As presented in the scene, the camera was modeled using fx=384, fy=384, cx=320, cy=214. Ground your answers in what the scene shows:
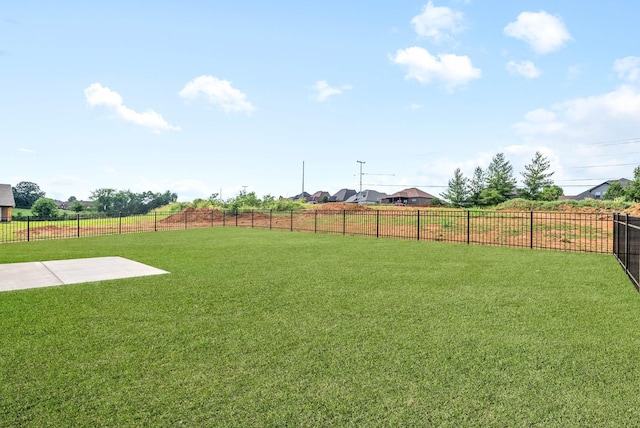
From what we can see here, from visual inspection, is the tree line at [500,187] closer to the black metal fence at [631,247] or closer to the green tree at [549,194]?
the green tree at [549,194]

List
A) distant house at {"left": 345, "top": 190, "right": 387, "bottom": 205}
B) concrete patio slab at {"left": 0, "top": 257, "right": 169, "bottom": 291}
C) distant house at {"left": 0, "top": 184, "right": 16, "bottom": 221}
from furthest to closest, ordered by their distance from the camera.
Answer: distant house at {"left": 345, "top": 190, "right": 387, "bottom": 205} → distant house at {"left": 0, "top": 184, "right": 16, "bottom": 221} → concrete patio slab at {"left": 0, "top": 257, "right": 169, "bottom": 291}

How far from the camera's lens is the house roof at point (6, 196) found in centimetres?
3687

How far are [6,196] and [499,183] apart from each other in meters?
59.1

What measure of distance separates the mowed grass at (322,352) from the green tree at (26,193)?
86839 millimetres

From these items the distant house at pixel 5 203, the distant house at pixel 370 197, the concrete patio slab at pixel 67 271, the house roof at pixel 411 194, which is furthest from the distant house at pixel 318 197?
the concrete patio slab at pixel 67 271

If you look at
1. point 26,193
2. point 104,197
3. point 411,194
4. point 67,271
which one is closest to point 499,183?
point 411,194

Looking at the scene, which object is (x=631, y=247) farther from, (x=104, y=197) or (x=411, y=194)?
(x=104, y=197)

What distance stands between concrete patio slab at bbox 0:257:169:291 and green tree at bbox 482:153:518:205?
52.1 metres

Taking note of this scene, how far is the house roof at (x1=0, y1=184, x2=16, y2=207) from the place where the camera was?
121 ft

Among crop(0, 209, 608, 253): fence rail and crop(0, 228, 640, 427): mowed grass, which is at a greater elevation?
crop(0, 209, 608, 253): fence rail

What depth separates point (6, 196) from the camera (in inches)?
1485

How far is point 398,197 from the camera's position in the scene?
7475 cm

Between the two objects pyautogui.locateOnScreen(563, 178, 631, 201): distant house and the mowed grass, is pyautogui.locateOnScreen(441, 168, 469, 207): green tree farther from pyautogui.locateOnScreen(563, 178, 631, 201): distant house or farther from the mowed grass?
the mowed grass

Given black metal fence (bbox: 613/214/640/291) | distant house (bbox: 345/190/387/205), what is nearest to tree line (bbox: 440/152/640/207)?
distant house (bbox: 345/190/387/205)
